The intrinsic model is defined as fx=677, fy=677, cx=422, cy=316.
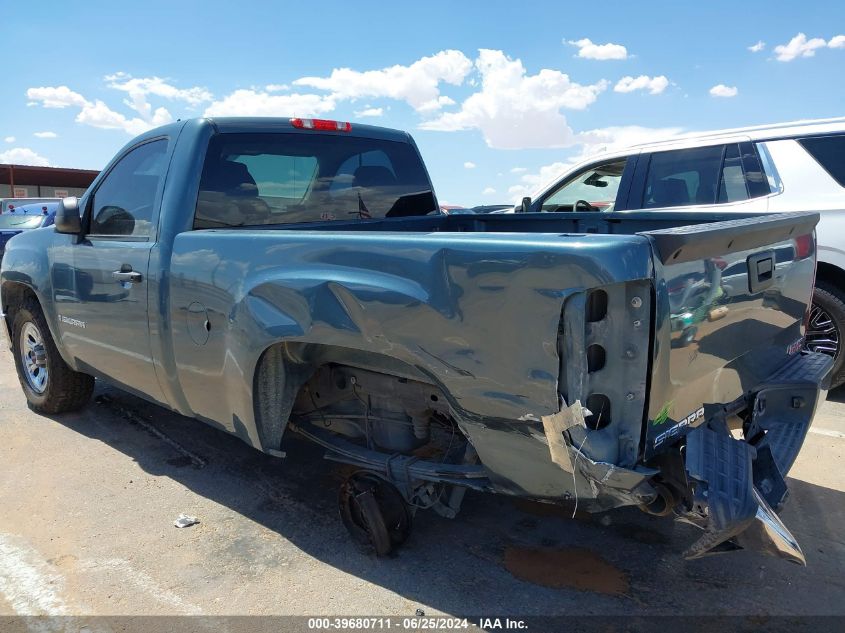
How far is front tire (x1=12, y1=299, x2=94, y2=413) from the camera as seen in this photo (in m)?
4.94

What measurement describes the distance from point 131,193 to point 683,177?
4.33 m

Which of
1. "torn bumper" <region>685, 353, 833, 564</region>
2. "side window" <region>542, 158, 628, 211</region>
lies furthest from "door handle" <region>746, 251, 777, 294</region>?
"side window" <region>542, 158, 628, 211</region>

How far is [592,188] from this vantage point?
6.52 meters

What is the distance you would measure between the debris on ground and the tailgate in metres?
2.41

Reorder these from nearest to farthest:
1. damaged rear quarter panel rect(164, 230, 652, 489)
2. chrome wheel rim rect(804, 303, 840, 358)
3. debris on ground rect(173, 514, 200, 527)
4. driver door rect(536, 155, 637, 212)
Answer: damaged rear quarter panel rect(164, 230, 652, 489)
debris on ground rect(173, 514, 200, 527)
chrome wheel rim rect(804, 303, 840, 358)
driver door rect(536, 155, 637, 212)

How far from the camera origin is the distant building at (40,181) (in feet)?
92.8

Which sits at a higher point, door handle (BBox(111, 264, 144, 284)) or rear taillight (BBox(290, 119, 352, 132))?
rear taillight (BBox(290, 119, 352, 132))

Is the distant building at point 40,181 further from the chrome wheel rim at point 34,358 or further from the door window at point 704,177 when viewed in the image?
the door window at point 704,177

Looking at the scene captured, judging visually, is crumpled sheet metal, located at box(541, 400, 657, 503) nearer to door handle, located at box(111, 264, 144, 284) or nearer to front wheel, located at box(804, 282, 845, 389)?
door handle, located at box(111, 264, 144, 284)

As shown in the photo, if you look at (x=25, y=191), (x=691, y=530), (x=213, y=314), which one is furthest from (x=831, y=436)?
(x=25, y=191)

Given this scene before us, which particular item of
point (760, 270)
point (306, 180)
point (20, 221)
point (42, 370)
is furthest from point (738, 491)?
point (20, 221)

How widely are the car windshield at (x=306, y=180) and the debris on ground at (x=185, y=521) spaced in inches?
60.5

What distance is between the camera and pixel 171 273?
344 centimetres

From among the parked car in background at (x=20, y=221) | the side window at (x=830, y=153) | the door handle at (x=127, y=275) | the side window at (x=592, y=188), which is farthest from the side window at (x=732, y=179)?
the parked car in background at (x=20, y=221)
